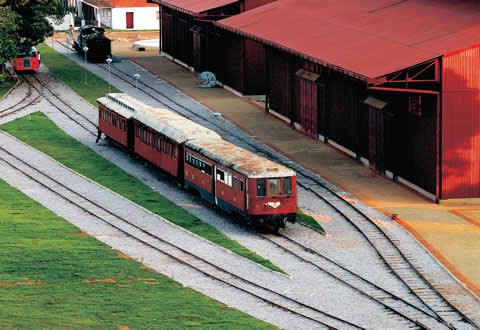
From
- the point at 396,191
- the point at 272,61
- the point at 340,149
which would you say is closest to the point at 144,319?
the point at 396,191

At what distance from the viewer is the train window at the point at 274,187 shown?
151ft

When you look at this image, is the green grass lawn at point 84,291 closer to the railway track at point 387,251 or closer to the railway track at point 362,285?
the railway track at point 362,285

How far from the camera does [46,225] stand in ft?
156

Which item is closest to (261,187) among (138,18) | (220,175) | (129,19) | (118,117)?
(220,175)

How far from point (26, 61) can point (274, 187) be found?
50.4 m

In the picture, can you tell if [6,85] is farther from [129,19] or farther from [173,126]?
[129,19]

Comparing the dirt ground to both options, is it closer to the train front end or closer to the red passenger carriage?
the red passenger carriage

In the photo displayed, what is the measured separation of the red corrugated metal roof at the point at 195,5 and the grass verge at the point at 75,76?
7.80 meters

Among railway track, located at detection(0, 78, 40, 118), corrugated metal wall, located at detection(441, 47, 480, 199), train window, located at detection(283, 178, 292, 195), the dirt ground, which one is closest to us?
train window, located at detection(283, 178, 292, 195)

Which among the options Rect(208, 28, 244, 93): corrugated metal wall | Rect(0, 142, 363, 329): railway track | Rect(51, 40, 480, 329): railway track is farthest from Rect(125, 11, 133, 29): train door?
Rect(0, 142, 363, 329): railway track

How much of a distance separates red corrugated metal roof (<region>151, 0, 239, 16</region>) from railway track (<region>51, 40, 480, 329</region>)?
19.3 m

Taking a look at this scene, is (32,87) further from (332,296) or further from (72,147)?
(332,296)

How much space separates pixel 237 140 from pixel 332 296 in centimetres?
2789

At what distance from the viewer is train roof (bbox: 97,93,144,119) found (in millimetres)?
61438
